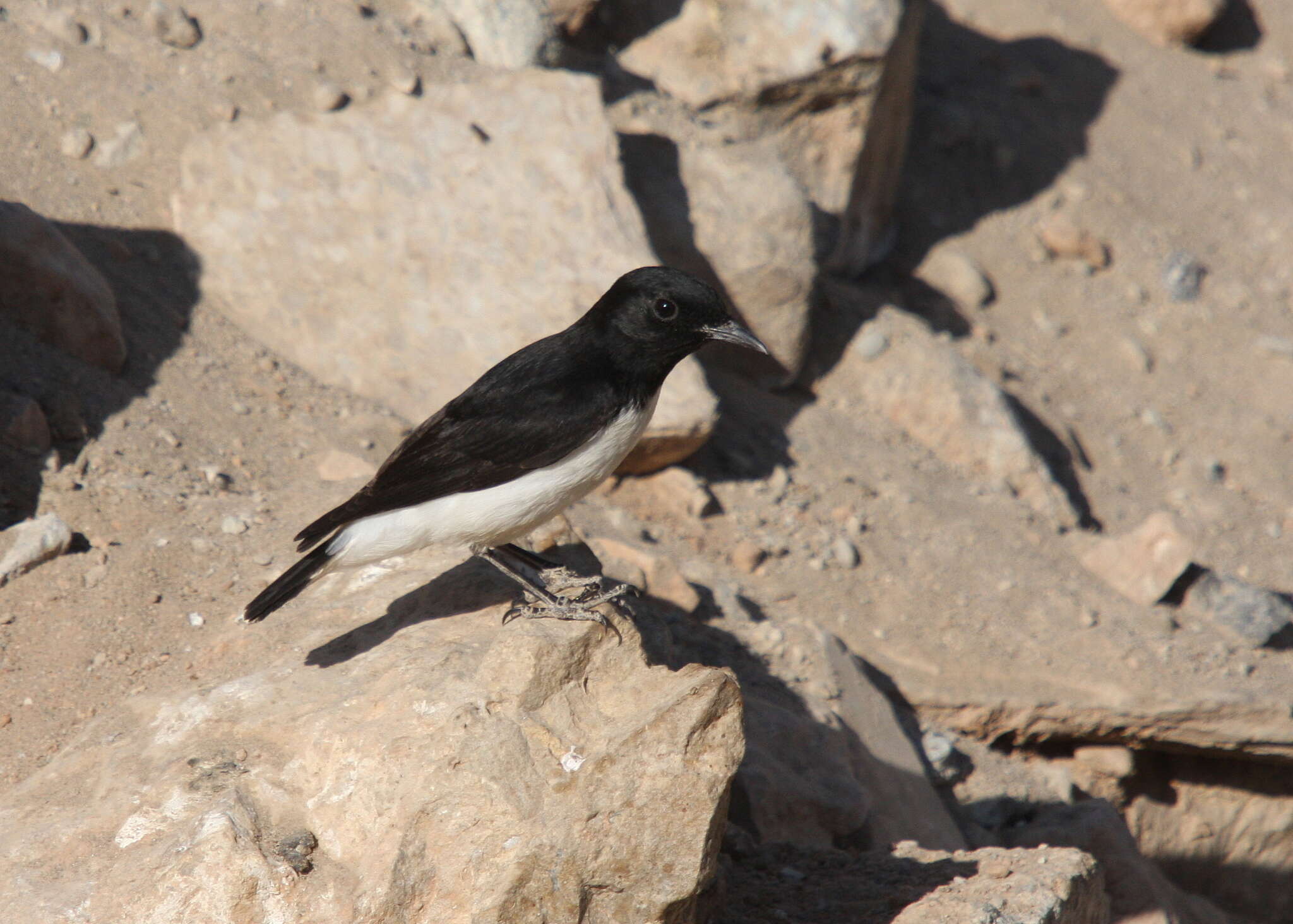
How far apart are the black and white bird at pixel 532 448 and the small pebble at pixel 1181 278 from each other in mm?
7981

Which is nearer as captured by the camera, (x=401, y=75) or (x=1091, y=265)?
(x=401, y=75)

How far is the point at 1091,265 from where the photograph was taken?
447 inches

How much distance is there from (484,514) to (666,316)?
110 centimetres

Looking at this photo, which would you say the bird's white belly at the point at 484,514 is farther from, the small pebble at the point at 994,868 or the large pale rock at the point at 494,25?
the large pale rock at the point at 494,25

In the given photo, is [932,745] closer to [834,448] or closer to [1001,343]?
[834,448]

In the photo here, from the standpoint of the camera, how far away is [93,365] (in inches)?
245

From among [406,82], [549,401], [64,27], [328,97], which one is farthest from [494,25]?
[549,401]

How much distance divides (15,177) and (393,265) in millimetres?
2148

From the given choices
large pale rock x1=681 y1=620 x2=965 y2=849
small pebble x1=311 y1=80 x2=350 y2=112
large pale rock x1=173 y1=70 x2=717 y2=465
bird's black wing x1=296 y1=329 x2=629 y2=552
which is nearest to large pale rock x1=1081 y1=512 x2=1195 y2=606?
large pale rock x1=681 y1=620 x2=965 y2=849

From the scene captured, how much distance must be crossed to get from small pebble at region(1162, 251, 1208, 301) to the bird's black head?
26.1ft

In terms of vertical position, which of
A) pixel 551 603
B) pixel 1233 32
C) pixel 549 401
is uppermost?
pixel 1233 32

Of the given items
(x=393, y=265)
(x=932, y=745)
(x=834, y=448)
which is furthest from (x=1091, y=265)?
(x=393, y=265)

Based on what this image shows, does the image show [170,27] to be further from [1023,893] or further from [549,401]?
[1023,893]

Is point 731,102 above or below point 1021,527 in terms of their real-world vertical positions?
above
